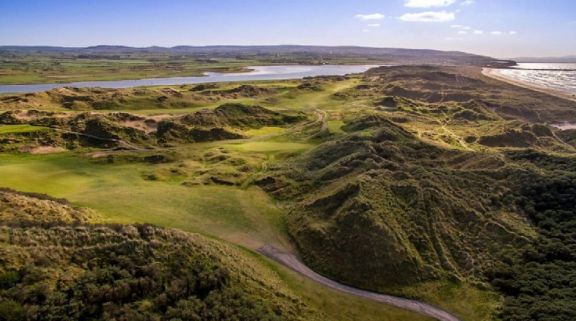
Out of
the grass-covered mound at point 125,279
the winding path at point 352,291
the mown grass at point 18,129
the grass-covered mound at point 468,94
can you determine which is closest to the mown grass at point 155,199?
the winding path at point 352,291

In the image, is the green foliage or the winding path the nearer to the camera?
the green foliage

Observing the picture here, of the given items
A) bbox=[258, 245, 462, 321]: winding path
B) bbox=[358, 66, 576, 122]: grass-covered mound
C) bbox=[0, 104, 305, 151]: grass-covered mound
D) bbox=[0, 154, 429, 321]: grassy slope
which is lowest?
bbox=[258, 245, 462, 321]: winding path

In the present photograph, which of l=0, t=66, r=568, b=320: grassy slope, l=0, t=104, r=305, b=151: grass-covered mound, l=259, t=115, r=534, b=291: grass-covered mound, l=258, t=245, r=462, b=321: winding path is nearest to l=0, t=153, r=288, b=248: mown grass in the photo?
l=0, t=66, r=568, b=320: grassy slope

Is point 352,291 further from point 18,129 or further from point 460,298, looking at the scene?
point 18,129

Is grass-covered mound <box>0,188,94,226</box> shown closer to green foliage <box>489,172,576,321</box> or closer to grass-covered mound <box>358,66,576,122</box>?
green foliage <box>489,172,576,321</box>

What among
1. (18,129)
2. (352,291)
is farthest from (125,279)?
(18,129)

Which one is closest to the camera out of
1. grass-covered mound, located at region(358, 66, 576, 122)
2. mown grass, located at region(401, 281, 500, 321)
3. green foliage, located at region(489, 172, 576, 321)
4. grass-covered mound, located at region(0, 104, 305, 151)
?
green foliage, located at region(489, 172, 576, 321)
